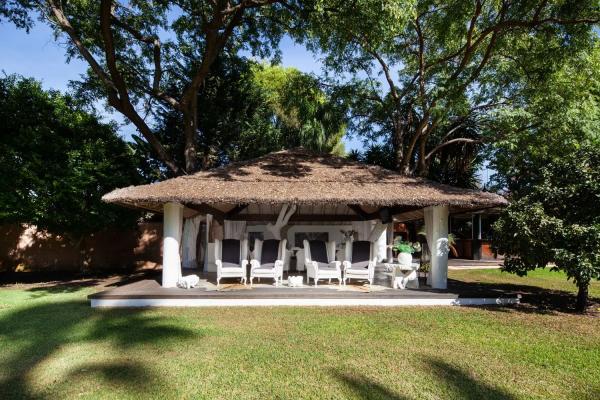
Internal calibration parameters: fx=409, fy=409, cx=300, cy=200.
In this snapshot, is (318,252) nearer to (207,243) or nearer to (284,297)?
(284,297)

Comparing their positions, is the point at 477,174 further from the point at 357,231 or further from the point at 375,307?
the point at 375,307

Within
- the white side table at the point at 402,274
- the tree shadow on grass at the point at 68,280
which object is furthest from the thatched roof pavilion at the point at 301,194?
the tree shadow on grass at the point at 68,280

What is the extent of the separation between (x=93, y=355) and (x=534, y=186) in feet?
27.7

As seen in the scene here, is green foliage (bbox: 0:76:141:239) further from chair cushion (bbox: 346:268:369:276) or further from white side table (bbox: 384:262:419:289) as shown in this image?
white side table (bbox: 384:262:419:289)

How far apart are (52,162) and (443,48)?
13.8 metres

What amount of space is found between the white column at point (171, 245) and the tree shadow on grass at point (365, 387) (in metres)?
5.78

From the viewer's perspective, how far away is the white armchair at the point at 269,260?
31.5 feet

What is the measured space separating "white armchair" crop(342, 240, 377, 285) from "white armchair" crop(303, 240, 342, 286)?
0.24 metres

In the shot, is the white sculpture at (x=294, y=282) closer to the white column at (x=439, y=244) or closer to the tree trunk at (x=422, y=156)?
the white column at (x=439, y=244)

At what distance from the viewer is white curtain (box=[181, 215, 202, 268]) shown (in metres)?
14.5

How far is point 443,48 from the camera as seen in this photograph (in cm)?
1523

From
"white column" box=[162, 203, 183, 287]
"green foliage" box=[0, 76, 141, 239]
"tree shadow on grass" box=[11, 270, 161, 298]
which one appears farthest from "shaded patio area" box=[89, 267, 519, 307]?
"green foliage" box=[0, 76, 141, 239]

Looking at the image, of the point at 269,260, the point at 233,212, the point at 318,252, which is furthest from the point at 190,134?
the point at 318,252

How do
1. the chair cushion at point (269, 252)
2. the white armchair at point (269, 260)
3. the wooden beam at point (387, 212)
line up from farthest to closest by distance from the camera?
1. the wooden beam at point (387, 212)
2. the chair cushion at point (269, 252)
3. the white armchair at point (269, 260)
